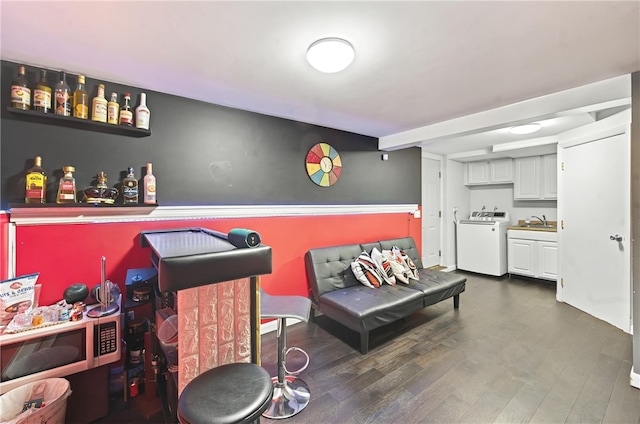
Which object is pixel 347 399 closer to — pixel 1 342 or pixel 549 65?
pixel 1 342

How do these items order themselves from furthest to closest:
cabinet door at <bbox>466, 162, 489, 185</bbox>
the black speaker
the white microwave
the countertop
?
cabinet door at <bbox>466, 162, 489, 185</bbox>, the countertop, the white microwave, the black speaker

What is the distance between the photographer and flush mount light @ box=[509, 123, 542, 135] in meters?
3.22

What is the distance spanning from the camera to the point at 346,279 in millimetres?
3035

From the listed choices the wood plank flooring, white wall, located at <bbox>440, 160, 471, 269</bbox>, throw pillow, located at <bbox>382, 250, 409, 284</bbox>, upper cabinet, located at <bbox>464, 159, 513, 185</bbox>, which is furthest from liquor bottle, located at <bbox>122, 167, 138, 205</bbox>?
upper cabinet, located at <bbox>464, 159, 513, 185</bbox>

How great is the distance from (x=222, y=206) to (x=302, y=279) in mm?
1206

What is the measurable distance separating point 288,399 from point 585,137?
406 centimetres

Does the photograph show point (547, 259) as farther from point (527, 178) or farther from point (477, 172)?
point (477, 172)

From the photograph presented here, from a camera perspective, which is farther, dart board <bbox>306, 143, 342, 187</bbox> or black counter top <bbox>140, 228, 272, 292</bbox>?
dart board <bbox>306, 143, 342, 187</bbox>

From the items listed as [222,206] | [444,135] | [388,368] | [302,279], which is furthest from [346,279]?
[444,135]

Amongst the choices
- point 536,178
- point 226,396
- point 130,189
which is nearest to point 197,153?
point 130,189

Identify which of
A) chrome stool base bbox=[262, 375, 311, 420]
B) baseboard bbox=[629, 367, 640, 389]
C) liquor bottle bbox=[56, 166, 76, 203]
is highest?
liquor bottle bbox=[56, 166, 76, 203]

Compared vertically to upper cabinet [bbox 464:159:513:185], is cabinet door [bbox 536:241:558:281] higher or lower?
lower

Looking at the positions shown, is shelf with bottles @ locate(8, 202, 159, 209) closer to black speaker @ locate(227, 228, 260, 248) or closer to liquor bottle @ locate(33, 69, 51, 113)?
liquor bottle @ locate(33, 69, 51, 113)

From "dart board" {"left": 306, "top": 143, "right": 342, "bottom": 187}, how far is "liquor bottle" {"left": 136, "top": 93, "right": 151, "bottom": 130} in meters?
1.56
